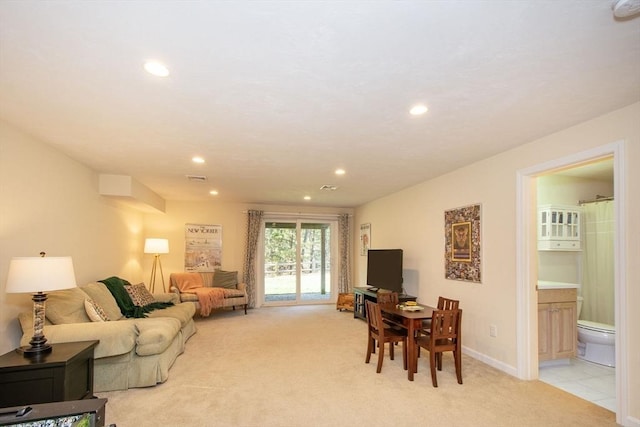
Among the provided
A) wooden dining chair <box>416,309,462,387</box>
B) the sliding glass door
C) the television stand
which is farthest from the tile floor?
the sliding glass door

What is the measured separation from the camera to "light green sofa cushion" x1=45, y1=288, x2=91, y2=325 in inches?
126

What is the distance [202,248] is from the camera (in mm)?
7445

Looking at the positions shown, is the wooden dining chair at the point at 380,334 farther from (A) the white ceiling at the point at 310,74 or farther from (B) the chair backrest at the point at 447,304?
(A) the white ceiling at the point at 310,74

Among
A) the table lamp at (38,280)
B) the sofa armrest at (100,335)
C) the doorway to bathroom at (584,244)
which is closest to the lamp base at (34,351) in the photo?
the table lamp at (38,280)

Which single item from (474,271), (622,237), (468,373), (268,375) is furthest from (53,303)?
(622,237)

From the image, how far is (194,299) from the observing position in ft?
20.5

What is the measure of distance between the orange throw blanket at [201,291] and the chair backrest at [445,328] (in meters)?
4.26

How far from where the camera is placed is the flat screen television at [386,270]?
18.1 ft

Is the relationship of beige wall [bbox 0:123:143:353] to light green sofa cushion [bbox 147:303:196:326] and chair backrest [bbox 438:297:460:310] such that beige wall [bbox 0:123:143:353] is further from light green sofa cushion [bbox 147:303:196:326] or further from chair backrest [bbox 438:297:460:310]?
chair backrest [bbox 438:297:460:310]

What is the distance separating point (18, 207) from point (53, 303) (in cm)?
95

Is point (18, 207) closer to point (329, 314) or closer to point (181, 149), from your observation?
point (181, 149)

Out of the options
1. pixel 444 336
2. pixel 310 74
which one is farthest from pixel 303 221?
pixel 310 74

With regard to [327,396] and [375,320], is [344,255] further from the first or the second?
[327,396]

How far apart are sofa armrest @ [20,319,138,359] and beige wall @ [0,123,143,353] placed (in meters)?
0.35
